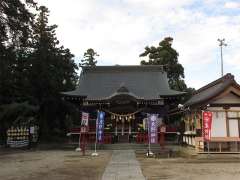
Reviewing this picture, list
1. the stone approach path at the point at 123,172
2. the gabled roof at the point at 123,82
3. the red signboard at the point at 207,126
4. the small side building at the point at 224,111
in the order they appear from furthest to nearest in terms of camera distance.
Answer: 1. the gabled roof at the point at 123,82
2. the small side building at the point at 224,111
3. the red signboard at the point at 207,126
4. the stone approach path at the point at 123,172

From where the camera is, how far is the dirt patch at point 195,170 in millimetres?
12234

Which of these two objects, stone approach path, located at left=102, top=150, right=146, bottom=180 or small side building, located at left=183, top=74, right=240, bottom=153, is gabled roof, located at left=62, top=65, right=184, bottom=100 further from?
stone approach path, located at left=102, top=150, right=146, bottom=180

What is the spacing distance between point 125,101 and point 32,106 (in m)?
7.22

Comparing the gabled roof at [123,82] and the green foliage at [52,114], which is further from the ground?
the gabled roof at [123,82]

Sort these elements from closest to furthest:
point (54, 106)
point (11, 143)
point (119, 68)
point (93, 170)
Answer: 1. point (93, 170)
2. point (11, 143)
3. point (54, 106)
4. point (119, 68)

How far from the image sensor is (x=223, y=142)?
2091 cm

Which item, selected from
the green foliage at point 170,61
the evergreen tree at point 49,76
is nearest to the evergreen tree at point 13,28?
the evergreen tree at point 49,76

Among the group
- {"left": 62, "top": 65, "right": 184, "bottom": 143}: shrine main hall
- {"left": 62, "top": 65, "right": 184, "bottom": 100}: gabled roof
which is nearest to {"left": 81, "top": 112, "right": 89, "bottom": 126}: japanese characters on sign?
{"left": 62, "top": 65, "right": 184, "bottom": 143}: shrine main hall

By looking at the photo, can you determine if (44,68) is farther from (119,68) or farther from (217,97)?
(217,97)

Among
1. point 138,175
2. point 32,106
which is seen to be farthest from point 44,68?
point 138,175

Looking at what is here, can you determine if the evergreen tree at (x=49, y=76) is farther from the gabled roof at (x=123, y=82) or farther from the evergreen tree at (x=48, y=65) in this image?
the gabled roof at (x=123, y=82)

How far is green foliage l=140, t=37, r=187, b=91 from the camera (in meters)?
45.4

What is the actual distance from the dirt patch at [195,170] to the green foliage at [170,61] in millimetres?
28775

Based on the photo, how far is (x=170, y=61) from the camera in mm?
45531
